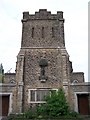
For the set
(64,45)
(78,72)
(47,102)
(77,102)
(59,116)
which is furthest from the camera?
(78,72)

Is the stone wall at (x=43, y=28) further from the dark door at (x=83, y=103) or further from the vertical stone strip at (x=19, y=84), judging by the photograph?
the dark door at (x=83, y=103)

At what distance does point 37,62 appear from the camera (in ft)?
87.5

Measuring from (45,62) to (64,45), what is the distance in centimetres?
309

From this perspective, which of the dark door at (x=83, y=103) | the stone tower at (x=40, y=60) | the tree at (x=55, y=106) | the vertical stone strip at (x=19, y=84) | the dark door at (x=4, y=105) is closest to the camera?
the tree at (x=55, y=106)

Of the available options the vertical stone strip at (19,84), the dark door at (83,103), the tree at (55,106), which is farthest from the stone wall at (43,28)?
the tree at (55,106)

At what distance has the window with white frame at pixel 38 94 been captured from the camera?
24892 millimetres

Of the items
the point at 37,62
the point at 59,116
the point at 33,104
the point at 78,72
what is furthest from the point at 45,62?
the point at 78,72

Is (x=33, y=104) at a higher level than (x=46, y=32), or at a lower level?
lower

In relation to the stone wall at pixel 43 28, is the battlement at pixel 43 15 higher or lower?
higher

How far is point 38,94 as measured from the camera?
989 inches

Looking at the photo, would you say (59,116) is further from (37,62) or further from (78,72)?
(78,72)

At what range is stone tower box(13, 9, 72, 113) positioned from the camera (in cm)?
2505

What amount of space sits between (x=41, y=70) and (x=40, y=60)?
120 cm

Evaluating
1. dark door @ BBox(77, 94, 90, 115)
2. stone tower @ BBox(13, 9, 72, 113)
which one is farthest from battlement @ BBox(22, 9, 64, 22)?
dark door @ BBox(77, 94, 90, 115)
